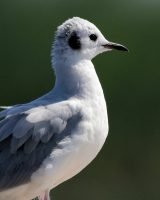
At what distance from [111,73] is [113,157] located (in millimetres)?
1546

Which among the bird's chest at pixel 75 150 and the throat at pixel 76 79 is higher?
the throat at pixel 76 79

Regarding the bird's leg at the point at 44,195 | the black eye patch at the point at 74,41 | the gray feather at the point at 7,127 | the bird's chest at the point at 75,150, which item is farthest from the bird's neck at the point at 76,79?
the bird's leg at the point at 44,195

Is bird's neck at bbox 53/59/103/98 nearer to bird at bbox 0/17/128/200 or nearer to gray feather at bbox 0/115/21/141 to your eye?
bird at bbox 0/17/128/200

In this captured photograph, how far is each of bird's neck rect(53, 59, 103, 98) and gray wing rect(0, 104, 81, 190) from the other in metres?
0.24

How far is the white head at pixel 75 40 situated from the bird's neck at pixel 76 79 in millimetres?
60

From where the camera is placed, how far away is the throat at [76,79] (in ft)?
30.4

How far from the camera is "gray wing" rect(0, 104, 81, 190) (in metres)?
9.02

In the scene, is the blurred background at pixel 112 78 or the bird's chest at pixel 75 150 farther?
the blurred background at pixel 112 78

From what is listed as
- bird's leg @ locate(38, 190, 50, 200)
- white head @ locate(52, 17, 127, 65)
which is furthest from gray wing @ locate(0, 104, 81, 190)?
white head @ locate(52, 17, 127, 65)

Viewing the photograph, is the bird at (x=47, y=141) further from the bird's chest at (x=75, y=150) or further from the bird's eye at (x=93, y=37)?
the bird's eye at (x=93, y=37)

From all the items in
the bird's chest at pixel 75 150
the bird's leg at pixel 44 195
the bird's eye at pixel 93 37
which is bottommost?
the bird's leg at pixel 44 195

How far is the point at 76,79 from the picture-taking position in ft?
30.7

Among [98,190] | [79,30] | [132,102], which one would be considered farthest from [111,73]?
[79,30]

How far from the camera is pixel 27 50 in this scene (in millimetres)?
16594
